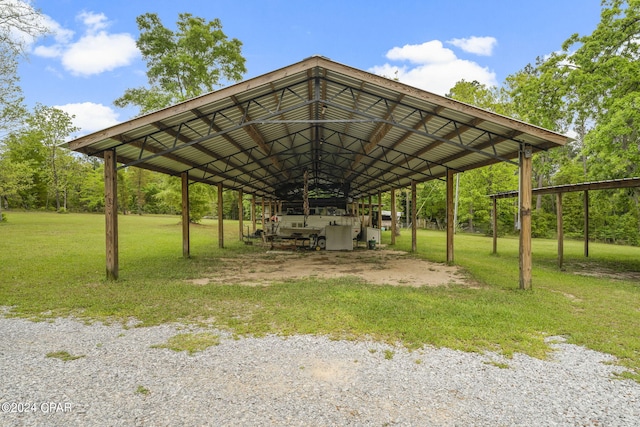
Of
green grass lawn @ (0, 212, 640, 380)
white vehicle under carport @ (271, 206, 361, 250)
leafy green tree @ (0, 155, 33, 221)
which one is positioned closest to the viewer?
green grass lawn @ (0, 212, 640, 380)

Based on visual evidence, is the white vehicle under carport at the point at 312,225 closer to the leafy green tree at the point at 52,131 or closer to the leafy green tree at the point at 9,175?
the leafy green tree at the point at 9,175

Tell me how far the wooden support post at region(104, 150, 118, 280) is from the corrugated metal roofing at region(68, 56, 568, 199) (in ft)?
1.27

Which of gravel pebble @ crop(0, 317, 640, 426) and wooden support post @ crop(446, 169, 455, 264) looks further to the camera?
wooden support post @ crop(446, 169, 455, 264)

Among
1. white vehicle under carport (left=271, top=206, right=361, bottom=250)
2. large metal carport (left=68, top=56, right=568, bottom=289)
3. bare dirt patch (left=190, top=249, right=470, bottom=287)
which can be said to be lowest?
bare dirt patch (left=190, top=249, right=470, bottom=287)

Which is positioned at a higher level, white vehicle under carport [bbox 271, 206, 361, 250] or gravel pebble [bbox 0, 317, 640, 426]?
white vehicle under carport [bbox 271, 206, 361, 250]

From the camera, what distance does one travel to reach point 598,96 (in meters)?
14.5

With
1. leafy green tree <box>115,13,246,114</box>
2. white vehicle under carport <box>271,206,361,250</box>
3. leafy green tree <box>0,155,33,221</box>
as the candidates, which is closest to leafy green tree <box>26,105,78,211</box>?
leafy green tree <box>0,155,33,221</box>

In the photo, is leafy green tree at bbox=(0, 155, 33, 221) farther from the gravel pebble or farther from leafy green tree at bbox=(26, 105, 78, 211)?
the gravel pebble

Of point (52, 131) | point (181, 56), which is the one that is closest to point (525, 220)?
point (181, 56)

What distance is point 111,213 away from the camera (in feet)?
27.0

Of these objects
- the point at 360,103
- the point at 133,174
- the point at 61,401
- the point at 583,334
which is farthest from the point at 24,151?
the point at 583,334

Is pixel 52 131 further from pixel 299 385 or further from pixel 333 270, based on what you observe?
pixel 299 385

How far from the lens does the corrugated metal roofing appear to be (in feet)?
23.9

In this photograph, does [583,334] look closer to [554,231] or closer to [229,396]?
[229,396]
